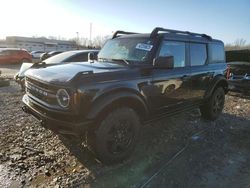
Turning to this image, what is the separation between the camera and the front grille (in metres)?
3.88

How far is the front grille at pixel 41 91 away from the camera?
12.7 feet

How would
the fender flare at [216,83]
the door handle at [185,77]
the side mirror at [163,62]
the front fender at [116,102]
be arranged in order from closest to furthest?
the front fender at [116,102] → the side mirror at [163,62] → the door handle at [185,77] → the fender flare at [216,83]

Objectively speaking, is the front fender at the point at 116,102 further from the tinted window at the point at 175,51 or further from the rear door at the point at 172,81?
the tinted window at the point at 175,51

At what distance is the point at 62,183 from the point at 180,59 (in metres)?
3.23

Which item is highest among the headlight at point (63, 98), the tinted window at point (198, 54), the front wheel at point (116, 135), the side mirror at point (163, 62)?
the tinted window at point (198, 54)

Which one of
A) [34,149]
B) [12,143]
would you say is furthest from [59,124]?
[12,143]

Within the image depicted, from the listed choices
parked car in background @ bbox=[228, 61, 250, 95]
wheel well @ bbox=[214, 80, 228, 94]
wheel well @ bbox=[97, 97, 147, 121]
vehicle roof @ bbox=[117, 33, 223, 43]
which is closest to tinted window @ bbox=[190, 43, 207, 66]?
vehicle roof @ bbox=[117, 33, 223, 43]

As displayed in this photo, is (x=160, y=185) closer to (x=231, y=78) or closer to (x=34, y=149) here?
(x=34, y=149)

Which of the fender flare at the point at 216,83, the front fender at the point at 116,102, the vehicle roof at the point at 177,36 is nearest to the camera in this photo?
the front fender at the point at 116,102

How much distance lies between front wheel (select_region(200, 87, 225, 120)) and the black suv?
2.37ft

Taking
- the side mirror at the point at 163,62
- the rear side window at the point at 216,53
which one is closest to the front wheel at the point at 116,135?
the side mirror at the point at 163,62

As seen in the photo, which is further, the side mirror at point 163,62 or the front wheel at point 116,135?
the side mirror at point 163,62

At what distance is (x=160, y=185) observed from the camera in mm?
3781

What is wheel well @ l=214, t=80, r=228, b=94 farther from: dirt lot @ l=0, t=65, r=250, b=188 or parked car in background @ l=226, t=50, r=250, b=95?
parked car in background @ l=226, t=50, r=250, b=95
